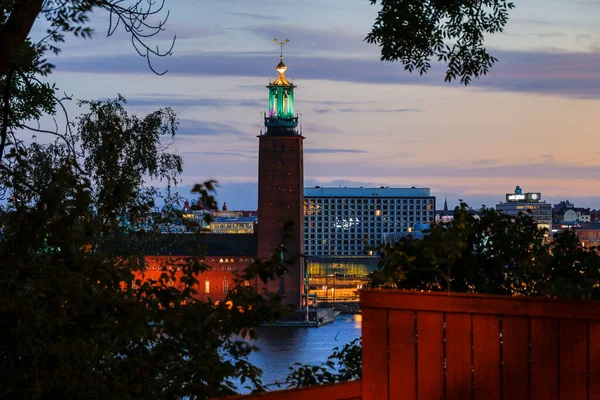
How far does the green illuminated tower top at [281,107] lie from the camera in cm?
5812

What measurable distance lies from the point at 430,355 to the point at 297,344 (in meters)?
42.2

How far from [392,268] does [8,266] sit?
1.12m

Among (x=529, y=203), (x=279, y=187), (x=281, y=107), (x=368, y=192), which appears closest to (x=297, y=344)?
(x=279, y=187)

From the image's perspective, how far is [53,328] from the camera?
8.32 feet

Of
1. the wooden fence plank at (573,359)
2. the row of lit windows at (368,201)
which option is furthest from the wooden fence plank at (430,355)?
the row of lit windows at (368,201)

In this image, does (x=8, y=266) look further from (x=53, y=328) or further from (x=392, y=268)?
(x=392, y=268)

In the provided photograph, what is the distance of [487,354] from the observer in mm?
2289

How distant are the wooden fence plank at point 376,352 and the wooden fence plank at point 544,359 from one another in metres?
0.35

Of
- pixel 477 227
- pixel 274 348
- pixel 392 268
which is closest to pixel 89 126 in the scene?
pixel 477 227

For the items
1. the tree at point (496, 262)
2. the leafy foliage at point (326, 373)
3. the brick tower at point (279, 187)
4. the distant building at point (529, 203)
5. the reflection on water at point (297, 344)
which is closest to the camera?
the tree at point (496, 262)

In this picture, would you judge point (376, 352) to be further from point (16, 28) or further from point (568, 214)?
point (568, 214)

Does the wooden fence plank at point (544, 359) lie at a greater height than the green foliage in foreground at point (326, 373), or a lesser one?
greater

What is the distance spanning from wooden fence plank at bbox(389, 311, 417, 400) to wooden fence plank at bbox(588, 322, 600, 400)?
40 centimetres

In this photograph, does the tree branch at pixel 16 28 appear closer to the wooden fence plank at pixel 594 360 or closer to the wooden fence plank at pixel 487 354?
the wooden fence plank at pixel 487 354
